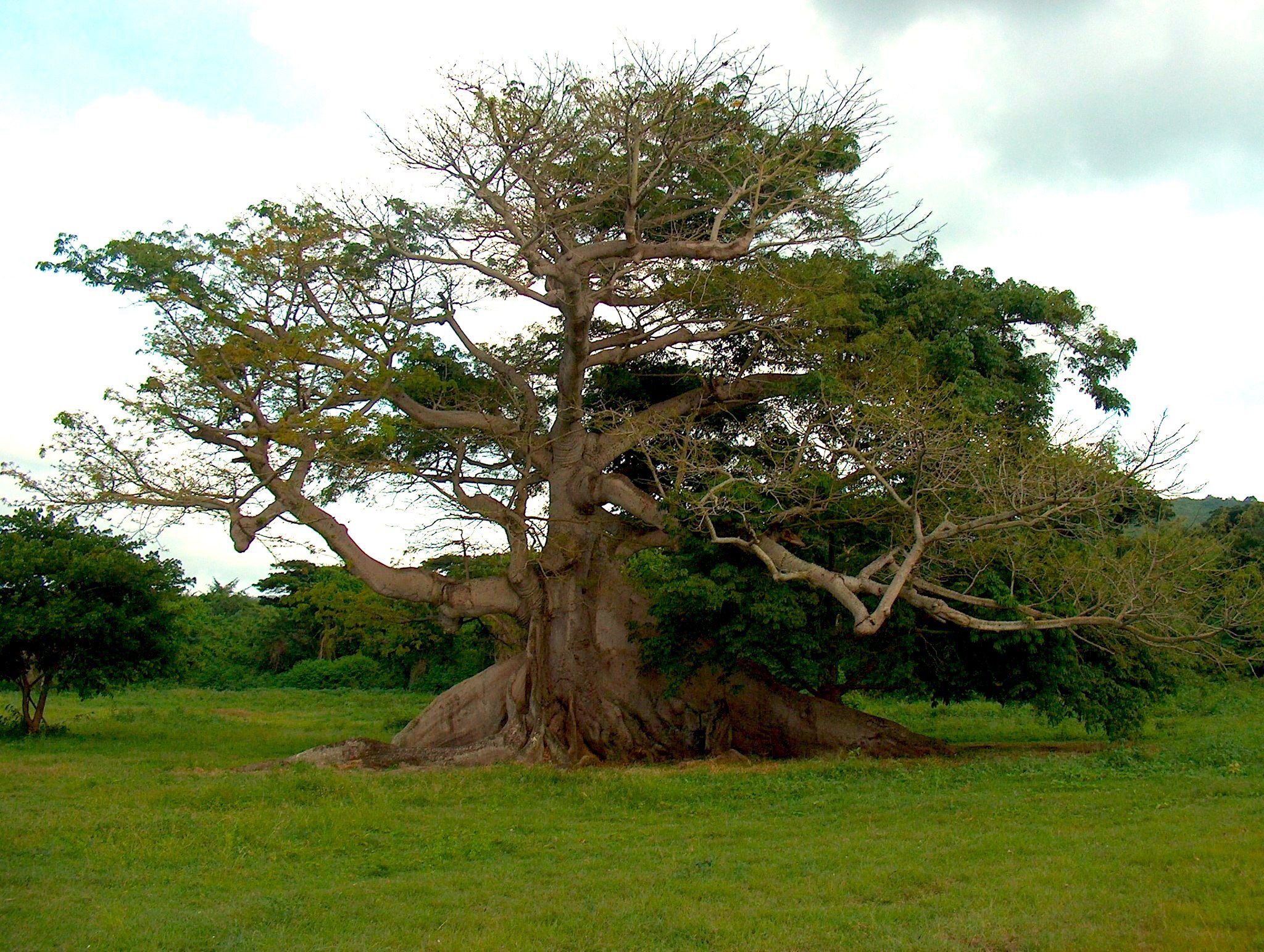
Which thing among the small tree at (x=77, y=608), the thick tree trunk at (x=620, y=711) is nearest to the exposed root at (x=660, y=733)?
the thick tree trunk at (x=620, y=711)

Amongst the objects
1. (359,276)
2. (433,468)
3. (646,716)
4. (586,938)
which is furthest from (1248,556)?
(586,938)

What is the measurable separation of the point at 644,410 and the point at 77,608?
10187 mm

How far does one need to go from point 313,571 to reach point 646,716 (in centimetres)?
2066

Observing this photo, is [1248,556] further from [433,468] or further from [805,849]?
[805,849]

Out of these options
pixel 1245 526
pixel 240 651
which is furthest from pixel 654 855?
pixel 240 651

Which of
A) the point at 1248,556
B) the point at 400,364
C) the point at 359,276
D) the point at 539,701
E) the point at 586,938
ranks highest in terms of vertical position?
the point at 359,276

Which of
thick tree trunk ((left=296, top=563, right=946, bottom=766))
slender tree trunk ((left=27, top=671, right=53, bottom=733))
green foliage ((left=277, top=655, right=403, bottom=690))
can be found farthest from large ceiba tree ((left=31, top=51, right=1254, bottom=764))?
green foliage ((left=277, top=655, right=403, bottom=690))

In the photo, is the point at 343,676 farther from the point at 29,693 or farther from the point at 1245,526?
the point at 1245,526

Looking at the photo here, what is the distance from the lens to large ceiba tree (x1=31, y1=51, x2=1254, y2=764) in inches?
589

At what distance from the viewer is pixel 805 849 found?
8914 mm

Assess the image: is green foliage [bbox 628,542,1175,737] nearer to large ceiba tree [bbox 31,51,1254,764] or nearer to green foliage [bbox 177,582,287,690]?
large ceiba tree [bbox 31,51,1254,764]

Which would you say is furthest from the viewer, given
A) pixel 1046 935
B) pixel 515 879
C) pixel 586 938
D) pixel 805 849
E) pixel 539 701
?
pixel 539 701

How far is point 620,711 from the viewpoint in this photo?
1752 centimetres

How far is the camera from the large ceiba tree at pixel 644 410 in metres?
15.0
